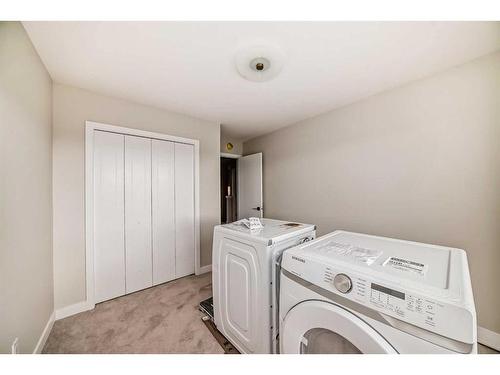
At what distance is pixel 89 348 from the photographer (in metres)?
1.35

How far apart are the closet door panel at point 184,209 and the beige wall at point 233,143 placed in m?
1.00

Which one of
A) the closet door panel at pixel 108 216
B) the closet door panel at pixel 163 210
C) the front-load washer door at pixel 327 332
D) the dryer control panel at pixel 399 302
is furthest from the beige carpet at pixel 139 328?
the dryer control panel at pixel 399 302

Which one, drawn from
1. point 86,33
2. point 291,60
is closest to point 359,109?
point 291,60

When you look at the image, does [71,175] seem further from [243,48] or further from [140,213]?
[243,48]

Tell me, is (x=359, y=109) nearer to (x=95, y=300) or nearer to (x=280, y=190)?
(x=280, y=190)

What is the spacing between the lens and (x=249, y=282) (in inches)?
45.8

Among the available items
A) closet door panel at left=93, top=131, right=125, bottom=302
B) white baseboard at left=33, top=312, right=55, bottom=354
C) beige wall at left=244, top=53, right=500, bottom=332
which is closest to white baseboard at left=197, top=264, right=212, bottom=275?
closet door panel at left=93, top=131, right=125, bottom=302

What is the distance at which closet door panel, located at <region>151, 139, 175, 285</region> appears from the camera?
87.6 inches

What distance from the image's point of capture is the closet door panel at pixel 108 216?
6.18 feet

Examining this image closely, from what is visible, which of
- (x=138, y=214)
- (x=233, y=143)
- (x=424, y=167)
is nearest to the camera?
(x=424, y=167)

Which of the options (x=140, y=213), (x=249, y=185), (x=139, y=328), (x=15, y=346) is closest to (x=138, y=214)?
(x=140, y=213)

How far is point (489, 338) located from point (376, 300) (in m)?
1.67

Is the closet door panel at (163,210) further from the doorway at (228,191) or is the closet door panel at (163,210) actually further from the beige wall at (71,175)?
the doorway at (228,191)
